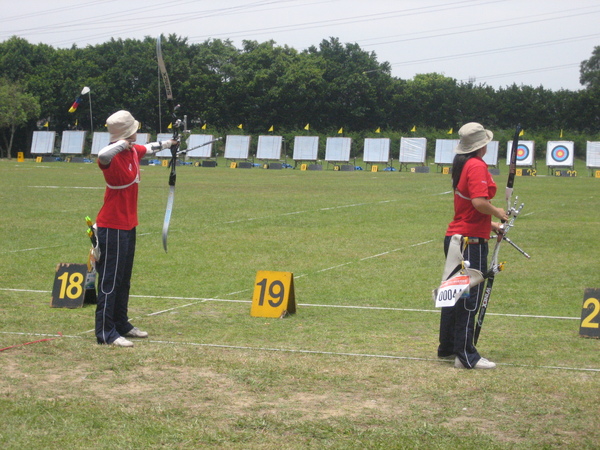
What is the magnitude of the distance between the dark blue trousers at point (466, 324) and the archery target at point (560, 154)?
4872 centimetres

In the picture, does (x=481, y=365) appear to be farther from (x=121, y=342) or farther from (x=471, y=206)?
(x=121, y=342)

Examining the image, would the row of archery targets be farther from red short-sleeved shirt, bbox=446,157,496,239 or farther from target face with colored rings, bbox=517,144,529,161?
red short-sleeved shirt, bbox=446,157,496,239

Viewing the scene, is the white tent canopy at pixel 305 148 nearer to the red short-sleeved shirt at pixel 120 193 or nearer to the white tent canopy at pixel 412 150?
the white tent canopy at pixel 412 150

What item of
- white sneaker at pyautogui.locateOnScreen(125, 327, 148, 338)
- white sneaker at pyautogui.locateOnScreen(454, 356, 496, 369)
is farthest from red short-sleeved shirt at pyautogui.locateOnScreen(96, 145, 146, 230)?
white sneaker at pyautogui.locateOnScreen(454, 356, 496, 369)

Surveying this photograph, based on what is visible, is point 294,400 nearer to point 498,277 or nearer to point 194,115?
point 498,277

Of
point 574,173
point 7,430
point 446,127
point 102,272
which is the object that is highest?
point 446,127

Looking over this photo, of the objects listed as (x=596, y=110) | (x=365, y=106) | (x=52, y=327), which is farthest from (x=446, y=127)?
(x=52, y=327)

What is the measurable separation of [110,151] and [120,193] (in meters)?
0.42

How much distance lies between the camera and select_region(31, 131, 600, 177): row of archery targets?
52719 mm

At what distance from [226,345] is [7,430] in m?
2.58

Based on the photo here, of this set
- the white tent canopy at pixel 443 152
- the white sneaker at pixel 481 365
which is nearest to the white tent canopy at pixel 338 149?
the white tent canopy at pixel 443 152

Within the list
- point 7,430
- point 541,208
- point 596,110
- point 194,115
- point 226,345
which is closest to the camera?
point 7,430

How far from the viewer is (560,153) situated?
176 ft

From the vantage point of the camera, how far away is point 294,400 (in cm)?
531
